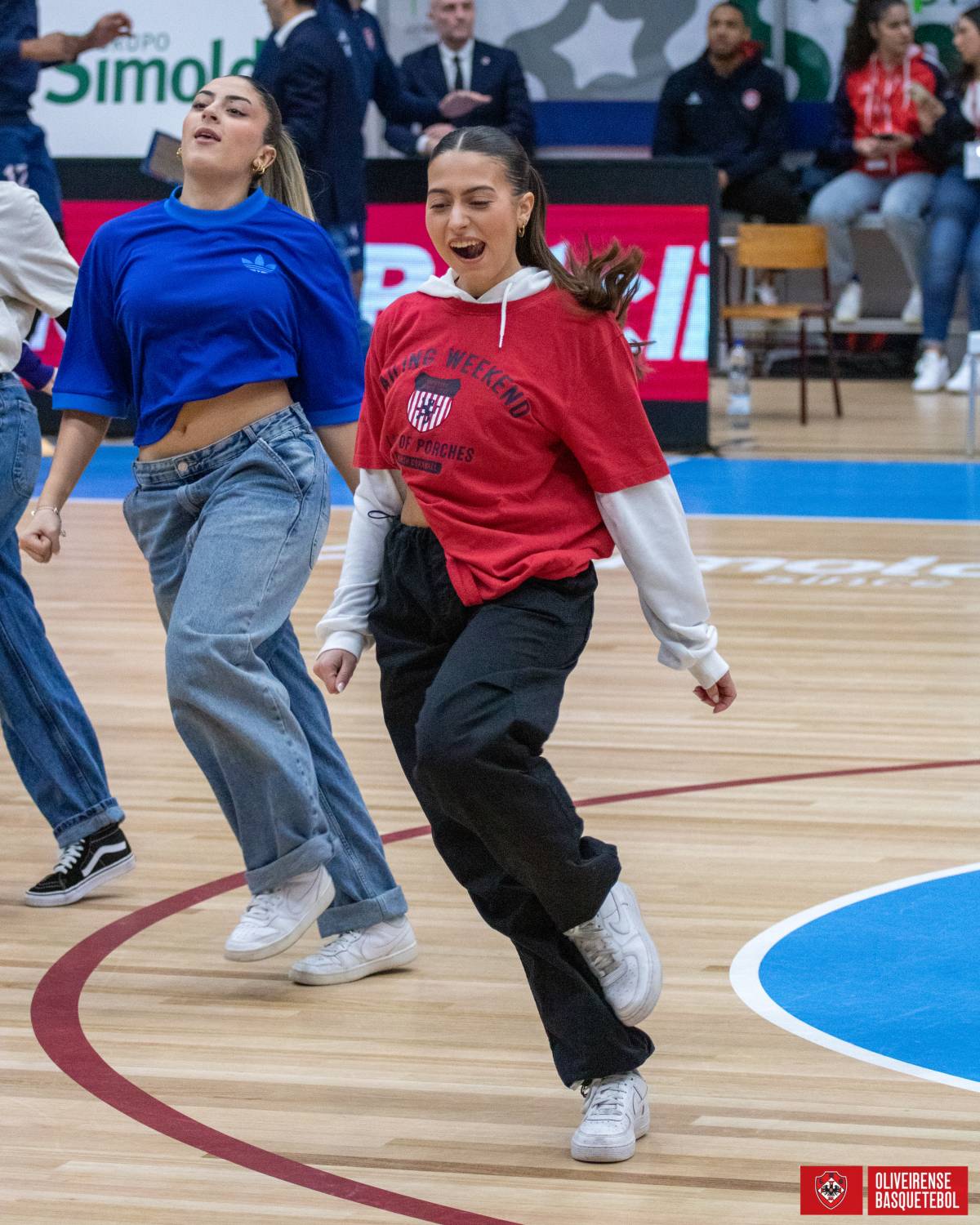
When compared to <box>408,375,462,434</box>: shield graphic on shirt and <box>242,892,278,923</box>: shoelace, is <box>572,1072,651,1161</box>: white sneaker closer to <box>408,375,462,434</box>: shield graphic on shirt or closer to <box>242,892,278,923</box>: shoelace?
<box>242,892,278,923</box>: shoelace

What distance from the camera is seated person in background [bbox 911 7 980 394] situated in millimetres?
14352

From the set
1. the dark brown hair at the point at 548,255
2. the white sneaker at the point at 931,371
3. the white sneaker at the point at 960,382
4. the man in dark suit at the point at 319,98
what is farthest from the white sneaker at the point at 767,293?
the dark brown hair at the point at 548,255

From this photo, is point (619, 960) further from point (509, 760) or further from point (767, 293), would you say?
point (767, 293)

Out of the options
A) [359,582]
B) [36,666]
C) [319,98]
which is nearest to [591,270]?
[359,582]

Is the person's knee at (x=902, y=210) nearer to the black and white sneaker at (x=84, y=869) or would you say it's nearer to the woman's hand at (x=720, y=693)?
the black and white sneaker at (x=84, y=869)

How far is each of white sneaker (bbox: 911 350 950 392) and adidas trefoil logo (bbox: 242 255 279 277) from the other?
1231 centimetres

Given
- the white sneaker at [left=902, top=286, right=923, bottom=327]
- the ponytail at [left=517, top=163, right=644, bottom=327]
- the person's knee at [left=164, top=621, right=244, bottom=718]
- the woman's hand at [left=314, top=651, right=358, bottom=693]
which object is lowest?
the white sneaker at [left=902, top=286, right=923, bottom=327]

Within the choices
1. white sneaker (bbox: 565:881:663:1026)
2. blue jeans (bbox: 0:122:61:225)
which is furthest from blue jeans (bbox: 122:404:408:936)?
blue jeans (bbox: 0:122:61:225)

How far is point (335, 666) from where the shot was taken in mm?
3459

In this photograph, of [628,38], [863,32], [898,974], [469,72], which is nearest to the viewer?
[898,974]

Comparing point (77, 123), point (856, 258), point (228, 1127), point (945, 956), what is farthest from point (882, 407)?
point (228, 1127)

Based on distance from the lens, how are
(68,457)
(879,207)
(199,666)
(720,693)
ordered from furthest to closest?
(879,207)
(68,457)
(199,666)
(720,693)

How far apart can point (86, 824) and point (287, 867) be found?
953 mm

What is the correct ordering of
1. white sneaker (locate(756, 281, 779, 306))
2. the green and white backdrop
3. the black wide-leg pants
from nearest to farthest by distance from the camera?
the black wide-leg pants → white sneaker (locate(756, 281, 779, 306)) → the green and white backdrop
